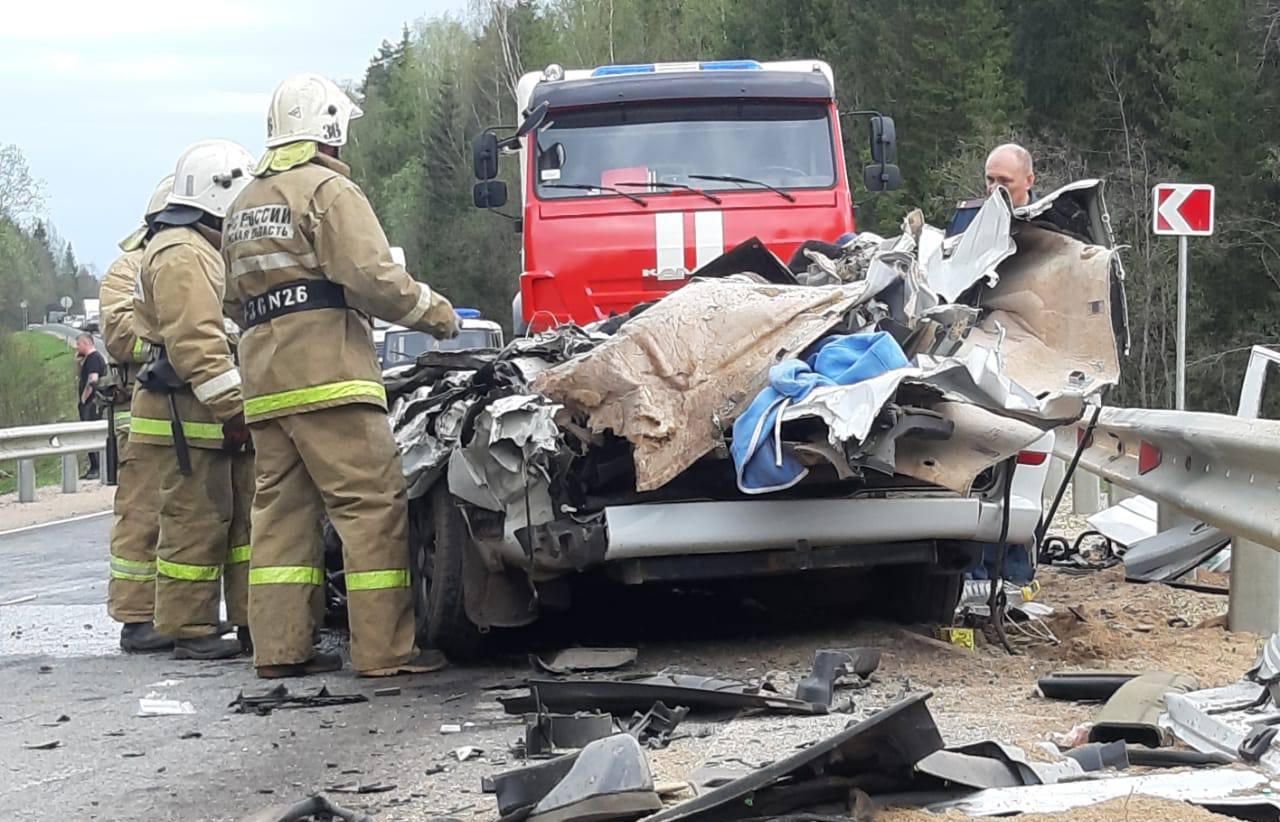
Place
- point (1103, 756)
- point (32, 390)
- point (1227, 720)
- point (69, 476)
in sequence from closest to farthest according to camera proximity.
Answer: point (1103, 756) < point (1227, 720) < point (69, 476) < point (32, 390)

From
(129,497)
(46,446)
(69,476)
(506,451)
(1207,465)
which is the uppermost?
(506,451)

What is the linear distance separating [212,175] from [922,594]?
367 centimetres

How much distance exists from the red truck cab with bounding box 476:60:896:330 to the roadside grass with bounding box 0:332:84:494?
23.3m

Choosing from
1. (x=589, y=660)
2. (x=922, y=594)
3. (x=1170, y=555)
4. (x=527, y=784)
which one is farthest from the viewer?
(x=1170, y=555)

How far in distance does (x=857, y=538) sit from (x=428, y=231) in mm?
60403

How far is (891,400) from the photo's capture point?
4777 mm

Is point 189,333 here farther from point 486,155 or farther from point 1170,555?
point 1170,555

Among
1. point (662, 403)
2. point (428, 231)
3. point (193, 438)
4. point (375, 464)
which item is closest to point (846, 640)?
point (662, 403)

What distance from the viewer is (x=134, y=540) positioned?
750cm

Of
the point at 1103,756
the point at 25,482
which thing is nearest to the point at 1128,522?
the point at 1103,756

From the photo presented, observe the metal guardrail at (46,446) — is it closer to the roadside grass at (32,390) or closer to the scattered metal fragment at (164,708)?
the roadside grass at (32,390)

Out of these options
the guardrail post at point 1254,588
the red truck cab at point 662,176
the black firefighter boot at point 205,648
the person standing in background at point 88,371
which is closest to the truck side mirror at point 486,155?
the red truck cab at point 662,176

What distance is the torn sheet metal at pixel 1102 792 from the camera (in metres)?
3.22

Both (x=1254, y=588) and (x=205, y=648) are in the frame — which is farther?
(x=205, y=648)
